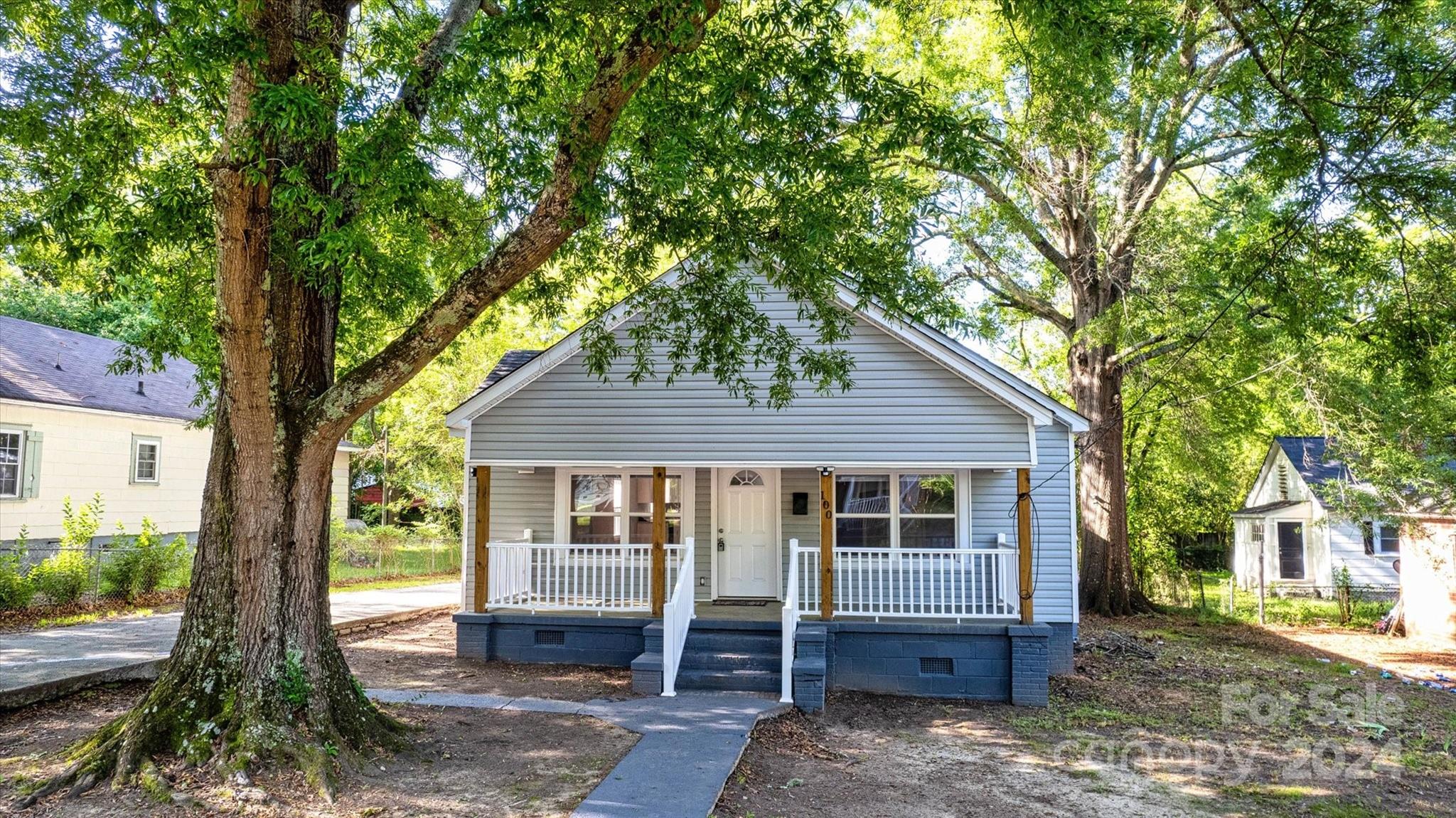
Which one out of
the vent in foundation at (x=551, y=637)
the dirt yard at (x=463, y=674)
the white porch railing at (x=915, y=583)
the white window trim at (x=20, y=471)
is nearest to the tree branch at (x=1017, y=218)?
the white porch railing at (x=915, y=583)

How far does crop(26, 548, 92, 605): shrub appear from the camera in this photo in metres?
13.5

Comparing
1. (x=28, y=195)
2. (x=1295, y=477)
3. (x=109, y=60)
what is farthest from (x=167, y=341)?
(x=1295, y=477)

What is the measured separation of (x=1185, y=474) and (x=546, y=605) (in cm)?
1831

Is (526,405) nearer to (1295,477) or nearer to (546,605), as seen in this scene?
(546,605)

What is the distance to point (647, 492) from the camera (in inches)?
→ 500

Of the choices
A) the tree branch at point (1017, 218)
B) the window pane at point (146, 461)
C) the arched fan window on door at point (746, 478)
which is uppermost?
the tree branch at point (1017, 218)

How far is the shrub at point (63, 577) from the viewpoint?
1354 cm

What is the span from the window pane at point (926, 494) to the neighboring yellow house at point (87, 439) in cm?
1307

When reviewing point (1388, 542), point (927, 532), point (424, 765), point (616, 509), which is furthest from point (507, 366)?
point (1388, 542)

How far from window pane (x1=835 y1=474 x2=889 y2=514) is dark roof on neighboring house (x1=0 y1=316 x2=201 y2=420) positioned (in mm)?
13658

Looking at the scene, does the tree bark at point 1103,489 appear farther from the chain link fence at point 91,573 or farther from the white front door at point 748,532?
the chain link fence at point 91,573

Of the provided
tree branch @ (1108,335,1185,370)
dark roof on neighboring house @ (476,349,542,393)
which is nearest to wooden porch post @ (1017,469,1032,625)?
tree branch @ (1108,335,1185,370)

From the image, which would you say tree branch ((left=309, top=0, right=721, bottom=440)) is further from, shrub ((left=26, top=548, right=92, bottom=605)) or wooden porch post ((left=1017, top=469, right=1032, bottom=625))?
shrub ((left=26, top=548, right=92, bottom=605))

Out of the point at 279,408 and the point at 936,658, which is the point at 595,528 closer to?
the point at 936,658
